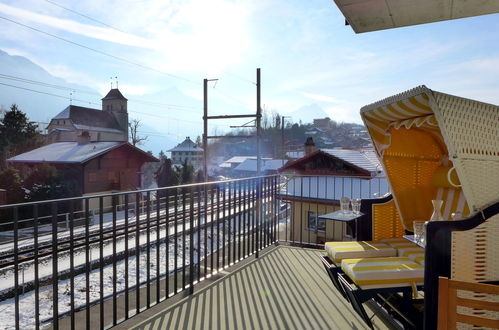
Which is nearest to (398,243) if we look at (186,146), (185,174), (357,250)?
(357,250)

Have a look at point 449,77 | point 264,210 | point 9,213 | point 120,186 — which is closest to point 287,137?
point 120,186

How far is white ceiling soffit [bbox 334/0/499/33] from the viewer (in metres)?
3.62

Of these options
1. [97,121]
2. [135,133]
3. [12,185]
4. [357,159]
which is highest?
[97,121]

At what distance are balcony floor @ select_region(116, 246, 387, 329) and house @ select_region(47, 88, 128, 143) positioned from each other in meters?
41.0

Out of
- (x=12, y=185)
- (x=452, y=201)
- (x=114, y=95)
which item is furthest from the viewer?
(x=114, y=95)

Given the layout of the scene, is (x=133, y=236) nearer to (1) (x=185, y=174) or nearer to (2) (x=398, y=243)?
(2) (x=398, y=243)

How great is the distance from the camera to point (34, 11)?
17797 millimetres

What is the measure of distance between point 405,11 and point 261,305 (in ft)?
12.0

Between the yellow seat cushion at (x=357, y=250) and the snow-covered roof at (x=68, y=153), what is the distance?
77.8 feet

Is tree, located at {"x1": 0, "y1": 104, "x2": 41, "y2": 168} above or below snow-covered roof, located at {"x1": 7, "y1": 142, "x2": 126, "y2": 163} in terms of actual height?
above

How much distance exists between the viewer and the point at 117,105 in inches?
2208

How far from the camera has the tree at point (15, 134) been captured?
29.2 meters

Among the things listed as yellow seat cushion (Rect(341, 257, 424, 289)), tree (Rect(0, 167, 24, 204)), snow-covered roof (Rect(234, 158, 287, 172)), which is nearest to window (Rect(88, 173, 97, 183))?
tree (Rect(0, 167, 24, 204))

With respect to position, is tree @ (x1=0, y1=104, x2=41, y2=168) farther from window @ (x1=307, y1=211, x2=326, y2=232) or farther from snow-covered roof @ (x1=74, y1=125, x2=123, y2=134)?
window @ (x1=307, y1=211, x2=326, y2=232)
